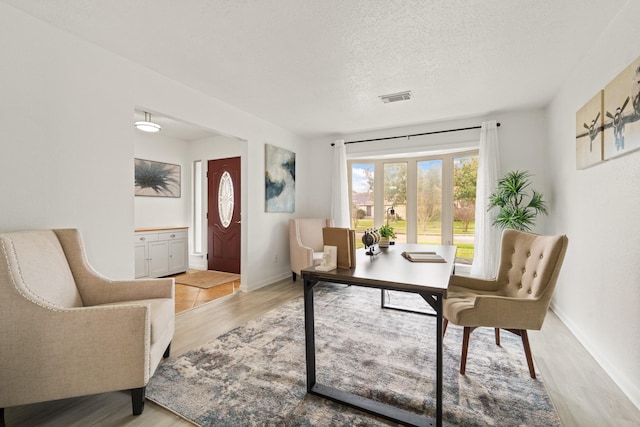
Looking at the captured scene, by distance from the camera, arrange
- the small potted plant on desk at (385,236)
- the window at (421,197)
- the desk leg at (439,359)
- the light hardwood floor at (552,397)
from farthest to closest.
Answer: the window at (421,197) → the small potted plant on desk at (385,236) → the light hardwood floor at (552,397) → the desk leg at (439,359)

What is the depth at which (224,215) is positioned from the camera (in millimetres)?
5324

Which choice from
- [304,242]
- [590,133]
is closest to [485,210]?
[590,133]

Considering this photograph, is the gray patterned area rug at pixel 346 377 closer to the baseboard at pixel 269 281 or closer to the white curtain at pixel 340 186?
the baseboard at pixel 269 281

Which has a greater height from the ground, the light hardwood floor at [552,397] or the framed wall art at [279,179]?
the framed wall art at [279,179]

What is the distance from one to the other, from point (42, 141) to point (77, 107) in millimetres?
370

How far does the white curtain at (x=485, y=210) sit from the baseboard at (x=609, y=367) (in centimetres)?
109

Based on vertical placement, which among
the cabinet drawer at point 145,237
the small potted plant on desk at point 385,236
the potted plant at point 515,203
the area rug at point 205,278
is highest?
the potted plant at point 515,203

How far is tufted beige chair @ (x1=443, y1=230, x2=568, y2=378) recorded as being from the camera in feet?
5.79

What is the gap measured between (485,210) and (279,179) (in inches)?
119

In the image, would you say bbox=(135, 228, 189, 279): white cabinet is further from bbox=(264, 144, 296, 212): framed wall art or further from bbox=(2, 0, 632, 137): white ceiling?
bbox=(2, 0, 632, 137): white ceiling

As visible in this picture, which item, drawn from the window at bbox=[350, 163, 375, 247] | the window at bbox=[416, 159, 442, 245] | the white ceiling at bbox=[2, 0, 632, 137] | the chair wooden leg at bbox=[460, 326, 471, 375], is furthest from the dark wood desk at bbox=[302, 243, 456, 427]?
the window at bbox=[350, 163, 375, 247]

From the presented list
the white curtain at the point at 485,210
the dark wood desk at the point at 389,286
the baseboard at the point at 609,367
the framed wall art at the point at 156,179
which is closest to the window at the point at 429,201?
the white curtain at the point at 485,210

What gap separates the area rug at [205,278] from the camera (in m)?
4.42

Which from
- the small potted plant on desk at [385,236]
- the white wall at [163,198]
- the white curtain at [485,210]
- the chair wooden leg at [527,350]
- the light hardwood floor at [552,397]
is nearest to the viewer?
the light hardwood floor at [552,397]
